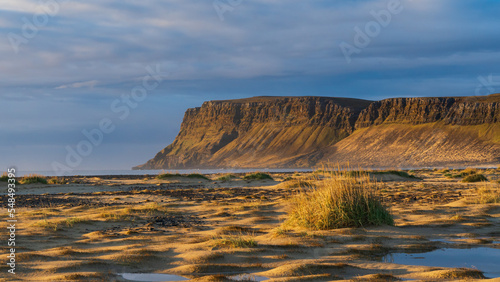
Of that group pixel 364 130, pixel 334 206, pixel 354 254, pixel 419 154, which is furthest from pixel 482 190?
pixel 364 130

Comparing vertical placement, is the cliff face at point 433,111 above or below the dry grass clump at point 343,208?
above

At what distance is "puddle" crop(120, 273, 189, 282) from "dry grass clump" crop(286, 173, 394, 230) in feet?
16.1

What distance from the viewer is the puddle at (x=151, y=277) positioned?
26.3 ft

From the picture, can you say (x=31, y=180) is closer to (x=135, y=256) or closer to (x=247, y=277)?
(x=135, y=256)

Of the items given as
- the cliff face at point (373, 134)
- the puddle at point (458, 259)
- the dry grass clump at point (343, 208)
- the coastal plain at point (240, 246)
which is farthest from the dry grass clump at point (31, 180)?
the cliff face at point (373, 134)

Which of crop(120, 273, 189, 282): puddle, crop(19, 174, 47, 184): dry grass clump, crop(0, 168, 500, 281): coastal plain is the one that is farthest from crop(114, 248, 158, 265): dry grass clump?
crop(19, 174, 47, 184): dry grass clump

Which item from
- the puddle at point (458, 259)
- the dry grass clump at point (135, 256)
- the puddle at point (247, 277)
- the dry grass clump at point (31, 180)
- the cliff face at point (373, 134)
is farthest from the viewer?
the cliff face at point (373, 134)

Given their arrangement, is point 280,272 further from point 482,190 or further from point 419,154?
point 419,154

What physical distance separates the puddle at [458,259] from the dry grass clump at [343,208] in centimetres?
247

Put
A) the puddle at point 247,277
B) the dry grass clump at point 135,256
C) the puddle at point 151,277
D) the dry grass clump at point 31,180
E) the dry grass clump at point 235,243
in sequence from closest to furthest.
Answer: the puddle at point 247,277 < the puddle at point 151,277 < the dry grass clump at point 135,256 < the dry grass clump at point 235,243 < the dry grass clump at point 31,180

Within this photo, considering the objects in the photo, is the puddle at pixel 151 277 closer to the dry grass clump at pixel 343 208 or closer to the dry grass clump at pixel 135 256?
the dry grass clump at pixel 135 256

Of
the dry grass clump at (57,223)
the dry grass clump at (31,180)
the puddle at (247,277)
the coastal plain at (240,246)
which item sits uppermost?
the dry grass clump at (31,180)

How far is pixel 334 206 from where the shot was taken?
484 inches

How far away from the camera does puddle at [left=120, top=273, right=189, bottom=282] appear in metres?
8.00
